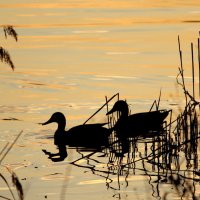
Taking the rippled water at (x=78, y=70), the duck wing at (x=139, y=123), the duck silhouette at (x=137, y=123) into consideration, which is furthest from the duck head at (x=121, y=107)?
the rippled water at (x=78, y=70)

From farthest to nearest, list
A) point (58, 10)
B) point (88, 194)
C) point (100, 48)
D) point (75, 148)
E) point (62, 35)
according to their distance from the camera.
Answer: point (58, 10)
point (62, 35)
point (100, 48)
point (75, 148)
point (88, 194)

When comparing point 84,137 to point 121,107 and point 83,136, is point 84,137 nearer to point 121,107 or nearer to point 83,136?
point 83,136

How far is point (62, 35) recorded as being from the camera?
2678cm

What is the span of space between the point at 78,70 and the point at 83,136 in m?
5.83

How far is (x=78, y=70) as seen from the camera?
72.2 feet

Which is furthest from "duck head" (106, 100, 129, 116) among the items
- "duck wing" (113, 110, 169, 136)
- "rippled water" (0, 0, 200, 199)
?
"rippled water" (0, 0, 200, 199)

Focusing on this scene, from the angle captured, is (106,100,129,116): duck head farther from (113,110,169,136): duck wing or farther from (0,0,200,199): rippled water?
(0,0,200,199): rippled water

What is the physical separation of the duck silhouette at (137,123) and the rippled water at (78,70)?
82cm

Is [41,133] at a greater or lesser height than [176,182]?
lesser

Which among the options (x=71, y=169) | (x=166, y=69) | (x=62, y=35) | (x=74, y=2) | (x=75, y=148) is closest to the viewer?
(x=71, y=169)

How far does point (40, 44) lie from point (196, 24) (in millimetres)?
5461

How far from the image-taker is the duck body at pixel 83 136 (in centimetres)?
1630

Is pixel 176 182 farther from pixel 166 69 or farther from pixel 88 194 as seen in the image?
pixel 166 69

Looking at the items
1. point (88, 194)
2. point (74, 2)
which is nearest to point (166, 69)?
point (88, 194)
